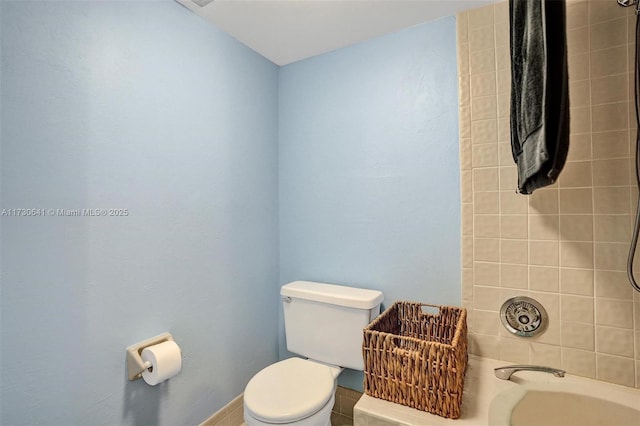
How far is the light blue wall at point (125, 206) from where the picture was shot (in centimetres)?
90

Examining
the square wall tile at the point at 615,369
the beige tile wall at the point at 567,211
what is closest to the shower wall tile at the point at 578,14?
the beige tile wall at the point at 567,211

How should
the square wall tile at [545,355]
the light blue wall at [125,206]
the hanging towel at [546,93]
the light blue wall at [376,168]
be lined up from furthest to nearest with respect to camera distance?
the light blue wall at [376,168] → the square wall tile at [545,355] → the light blue wall at [125,206] → the hanging towel at [546,93]

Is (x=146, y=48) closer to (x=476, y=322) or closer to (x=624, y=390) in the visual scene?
(x=476, y=322)

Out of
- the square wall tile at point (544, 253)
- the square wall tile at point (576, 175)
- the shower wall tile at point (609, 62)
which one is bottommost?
the square wall tile at point (544, 253)

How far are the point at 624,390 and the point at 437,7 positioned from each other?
1.65m

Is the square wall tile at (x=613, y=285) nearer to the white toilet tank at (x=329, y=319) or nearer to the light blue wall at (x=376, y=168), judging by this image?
the light blue wall at (x=376, y=168)

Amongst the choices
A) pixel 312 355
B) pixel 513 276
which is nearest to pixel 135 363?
pixel 312 355

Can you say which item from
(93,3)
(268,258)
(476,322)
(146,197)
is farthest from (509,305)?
(93,3)

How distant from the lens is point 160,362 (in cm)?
A: 113

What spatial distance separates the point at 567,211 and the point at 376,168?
31.8 inches

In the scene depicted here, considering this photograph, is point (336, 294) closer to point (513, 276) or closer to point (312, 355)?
point (312, 355)

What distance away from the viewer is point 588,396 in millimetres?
1020

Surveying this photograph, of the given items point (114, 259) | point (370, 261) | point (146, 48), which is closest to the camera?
point (114, 259)

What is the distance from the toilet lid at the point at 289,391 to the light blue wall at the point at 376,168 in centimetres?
38
